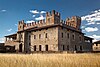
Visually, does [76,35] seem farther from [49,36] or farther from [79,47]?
[49,36]

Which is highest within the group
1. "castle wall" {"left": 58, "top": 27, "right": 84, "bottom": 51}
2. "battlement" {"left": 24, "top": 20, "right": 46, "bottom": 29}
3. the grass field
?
"battlement" {"left": 24, "top": 20, "right": 46, "bottom": 29}

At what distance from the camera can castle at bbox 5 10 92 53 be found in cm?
3274

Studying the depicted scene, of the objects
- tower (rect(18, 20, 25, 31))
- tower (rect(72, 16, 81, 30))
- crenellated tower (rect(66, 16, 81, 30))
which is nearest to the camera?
tower (rect(18, 20, 25, 31))

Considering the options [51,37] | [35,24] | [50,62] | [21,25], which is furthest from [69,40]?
[50,62]

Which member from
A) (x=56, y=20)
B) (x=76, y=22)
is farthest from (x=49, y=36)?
(x=76, y=22)

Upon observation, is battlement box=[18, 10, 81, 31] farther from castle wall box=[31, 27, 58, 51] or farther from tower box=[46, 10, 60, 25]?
castle wall box=[31, 27, 58, 51]

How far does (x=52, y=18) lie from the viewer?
123 ft

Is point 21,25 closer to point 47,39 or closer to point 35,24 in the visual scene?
point 35,24

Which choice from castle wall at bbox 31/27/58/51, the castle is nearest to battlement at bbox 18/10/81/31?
the castle

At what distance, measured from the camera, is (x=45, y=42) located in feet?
113

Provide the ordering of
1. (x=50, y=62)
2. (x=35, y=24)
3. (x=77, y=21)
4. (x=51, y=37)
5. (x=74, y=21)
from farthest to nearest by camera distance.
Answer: (x=77, y=21) < (x=74, y=21) < (x=35, y=24) < (x=51, y=37) < (x=50, y=62)

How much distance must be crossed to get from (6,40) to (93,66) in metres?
42.1

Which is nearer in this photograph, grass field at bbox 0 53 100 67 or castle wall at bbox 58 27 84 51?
grass field at bbox 0 53 100 67

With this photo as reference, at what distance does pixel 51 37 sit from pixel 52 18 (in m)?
5.82
